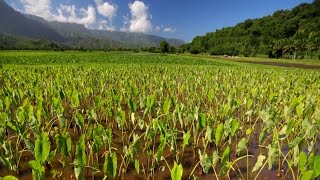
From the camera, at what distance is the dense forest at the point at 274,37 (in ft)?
252

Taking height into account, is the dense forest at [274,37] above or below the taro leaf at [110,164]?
above

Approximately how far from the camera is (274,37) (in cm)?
12300

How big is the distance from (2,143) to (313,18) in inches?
5207

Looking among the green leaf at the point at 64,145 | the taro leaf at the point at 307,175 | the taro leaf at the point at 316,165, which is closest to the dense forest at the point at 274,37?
the taro leaf at the point at 316,165

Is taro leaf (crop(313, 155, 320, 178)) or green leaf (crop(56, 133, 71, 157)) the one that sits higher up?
taro leaf (crop(313, 155, 320, 178))

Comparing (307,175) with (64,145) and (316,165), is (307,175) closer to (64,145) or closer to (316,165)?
(316,165)

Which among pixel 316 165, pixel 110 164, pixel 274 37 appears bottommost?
pixel 110 164

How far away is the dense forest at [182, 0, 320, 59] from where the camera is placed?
252 ft

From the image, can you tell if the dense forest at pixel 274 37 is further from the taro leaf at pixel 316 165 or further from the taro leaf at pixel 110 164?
the taro leaf at pixel 110 164

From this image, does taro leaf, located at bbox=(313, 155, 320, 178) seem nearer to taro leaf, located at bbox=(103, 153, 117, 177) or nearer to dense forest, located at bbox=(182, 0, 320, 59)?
taro leaf, located at bbox=(103, 153, 117, 177)

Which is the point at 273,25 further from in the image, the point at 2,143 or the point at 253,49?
the point at 2,143

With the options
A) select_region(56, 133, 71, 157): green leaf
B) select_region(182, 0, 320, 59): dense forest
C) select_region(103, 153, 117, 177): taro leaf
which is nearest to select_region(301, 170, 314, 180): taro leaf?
select_region(103, 153, 117, 177): taro leaf

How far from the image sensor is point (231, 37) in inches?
5645

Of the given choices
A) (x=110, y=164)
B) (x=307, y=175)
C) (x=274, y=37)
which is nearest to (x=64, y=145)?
(x=110, y=164)
